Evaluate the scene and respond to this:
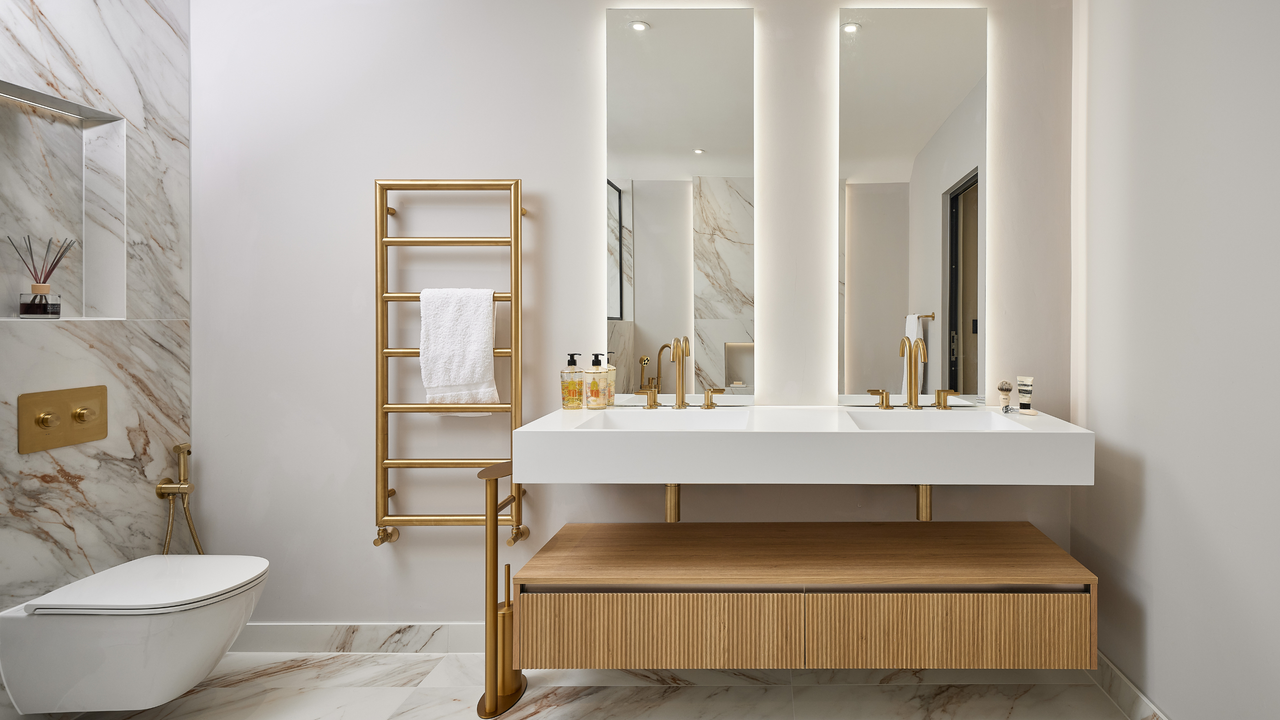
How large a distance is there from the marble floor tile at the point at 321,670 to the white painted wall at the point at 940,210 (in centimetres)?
199

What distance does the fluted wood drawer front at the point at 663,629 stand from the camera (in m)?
1.56

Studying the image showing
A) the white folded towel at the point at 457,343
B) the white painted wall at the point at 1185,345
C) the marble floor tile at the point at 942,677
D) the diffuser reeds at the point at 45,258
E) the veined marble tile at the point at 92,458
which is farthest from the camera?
the white folded towel at the point at 457,343

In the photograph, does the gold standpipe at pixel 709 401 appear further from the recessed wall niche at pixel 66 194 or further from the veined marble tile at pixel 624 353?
the recessed wall niche at pixel 66 194

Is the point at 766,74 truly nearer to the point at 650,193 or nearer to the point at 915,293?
the point at 650,193

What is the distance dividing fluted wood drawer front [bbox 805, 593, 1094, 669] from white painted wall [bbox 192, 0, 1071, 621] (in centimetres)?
55

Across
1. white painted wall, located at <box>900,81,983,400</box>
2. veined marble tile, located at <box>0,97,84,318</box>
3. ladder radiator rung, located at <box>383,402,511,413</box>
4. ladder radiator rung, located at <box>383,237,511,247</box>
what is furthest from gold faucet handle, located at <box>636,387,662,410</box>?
veined marble tile, located at <box>0,97,84,318</box>

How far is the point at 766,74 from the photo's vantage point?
2.08 meters

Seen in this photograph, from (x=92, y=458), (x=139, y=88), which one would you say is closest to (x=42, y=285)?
(x=92, y=458)

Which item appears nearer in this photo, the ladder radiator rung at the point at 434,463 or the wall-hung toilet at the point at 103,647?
the wall-hung toilet at the point at 103,647

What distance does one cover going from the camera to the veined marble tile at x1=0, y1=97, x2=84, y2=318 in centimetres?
169

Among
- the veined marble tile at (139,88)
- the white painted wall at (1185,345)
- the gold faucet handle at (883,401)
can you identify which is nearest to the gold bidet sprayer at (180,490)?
the veined marble tile at (139,88)

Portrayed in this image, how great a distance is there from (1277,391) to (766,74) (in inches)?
61.2

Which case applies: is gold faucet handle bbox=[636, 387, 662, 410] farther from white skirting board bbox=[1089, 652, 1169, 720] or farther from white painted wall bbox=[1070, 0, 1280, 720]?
white skirting board bbox=[1089, 652, 1169, 720]

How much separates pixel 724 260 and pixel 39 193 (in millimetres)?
1997
